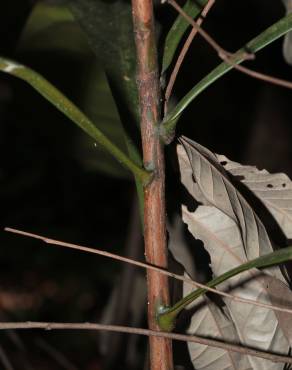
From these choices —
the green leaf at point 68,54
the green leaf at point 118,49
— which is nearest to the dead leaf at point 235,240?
the green leaf at point 118,49

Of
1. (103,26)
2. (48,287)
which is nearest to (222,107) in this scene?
(48,287)

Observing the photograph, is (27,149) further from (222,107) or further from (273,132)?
(273,132)

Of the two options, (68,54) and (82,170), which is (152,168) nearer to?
(68,54)

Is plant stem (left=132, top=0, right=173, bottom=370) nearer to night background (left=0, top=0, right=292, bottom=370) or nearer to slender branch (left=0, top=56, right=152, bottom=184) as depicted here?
slender branch (left=0, top=56, right=152, bottom=184)

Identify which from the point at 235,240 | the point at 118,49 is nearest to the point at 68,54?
the point at 118,49

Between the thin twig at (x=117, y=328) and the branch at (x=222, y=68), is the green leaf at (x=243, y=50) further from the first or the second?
the thin twig at (x=117, y=328)

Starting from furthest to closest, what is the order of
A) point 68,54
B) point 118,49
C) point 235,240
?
point 68,54
point 118,49
point 235,240
